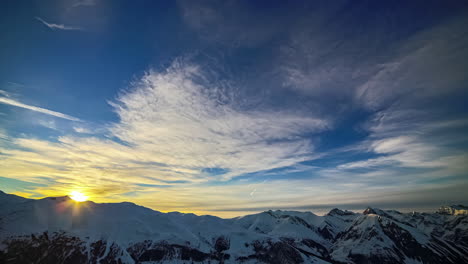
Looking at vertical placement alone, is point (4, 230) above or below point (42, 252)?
above

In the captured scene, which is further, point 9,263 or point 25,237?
point 25,237

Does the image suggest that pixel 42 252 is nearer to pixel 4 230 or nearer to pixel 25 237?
pixel 25 237

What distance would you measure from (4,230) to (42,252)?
37168mm

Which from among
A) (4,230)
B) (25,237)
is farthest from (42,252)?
(4,230)

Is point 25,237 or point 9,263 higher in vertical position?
point 25,237

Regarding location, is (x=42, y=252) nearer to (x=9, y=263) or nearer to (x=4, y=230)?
(x=9, y=263)

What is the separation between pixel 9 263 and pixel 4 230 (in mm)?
33194

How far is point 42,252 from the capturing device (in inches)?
7785

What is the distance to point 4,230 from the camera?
649ft

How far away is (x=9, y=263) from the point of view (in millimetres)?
179875

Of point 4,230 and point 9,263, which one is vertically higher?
point 4,230

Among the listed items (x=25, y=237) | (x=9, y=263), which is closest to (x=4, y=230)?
(x=25, y=237)

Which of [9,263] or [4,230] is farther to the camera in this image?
[4,230]

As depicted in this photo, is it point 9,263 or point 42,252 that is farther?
point 42,252
